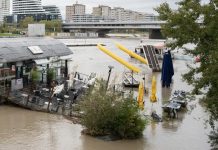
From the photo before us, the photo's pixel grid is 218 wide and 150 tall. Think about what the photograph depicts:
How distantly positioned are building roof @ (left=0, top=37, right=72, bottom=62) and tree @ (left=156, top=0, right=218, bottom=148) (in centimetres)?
1404

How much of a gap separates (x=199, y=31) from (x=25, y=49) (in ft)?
55.4

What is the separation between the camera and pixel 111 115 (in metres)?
18.5

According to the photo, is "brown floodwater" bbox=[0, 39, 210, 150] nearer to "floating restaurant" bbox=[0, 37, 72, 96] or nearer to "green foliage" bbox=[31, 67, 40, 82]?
"floating restaurant" bbox=[0, 37, 72, 96]

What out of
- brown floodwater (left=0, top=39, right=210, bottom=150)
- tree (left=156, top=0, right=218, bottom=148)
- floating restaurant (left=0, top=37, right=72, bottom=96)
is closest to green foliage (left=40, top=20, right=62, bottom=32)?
floating restaurant (left=0, top=37, right=72, bottom=96)

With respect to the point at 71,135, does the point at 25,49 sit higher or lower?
higher

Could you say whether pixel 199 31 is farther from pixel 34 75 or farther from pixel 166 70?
pixel 166 70

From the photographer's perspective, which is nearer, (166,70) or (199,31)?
(199,31)

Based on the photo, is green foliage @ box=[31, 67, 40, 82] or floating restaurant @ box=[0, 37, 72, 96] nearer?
floating restaurant @ box=[0, 37, 72, 96]

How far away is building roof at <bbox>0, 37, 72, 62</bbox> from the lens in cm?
2641

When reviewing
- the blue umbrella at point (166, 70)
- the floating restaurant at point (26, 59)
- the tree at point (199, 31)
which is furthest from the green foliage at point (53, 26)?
the tree at point (199, 31)

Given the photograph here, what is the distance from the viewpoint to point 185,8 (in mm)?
13617

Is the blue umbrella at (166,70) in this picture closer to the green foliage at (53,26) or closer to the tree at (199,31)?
the tree at (199,31)

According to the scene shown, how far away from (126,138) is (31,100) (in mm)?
7586

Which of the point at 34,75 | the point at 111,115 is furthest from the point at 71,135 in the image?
the point at 34,75
